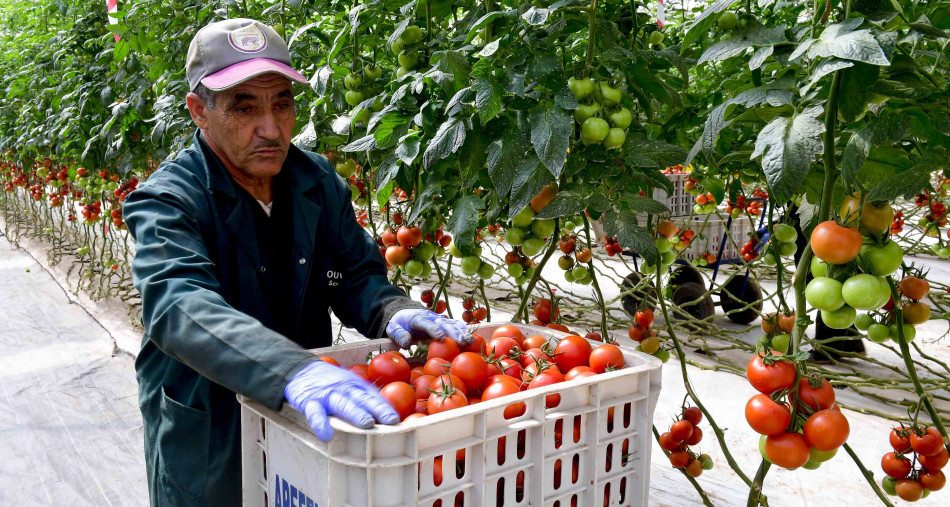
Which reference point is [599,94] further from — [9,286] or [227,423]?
[9,286]

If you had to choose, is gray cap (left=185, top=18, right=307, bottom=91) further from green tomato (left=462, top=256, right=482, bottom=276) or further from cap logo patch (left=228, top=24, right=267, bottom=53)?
green tomato (left=462, top=256, right=482, bottom=276)

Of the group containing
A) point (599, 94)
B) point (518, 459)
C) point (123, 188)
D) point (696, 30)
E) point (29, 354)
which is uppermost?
point (696, 30)

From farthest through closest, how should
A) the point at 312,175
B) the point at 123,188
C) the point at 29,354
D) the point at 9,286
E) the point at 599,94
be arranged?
the point at 9,286
the point at 123,188
the point at 29,354
the point at 312,175
the point at 599,94

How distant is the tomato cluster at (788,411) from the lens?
0.93 metres

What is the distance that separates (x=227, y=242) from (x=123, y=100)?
2.89 meters

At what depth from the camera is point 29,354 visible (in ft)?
13.4

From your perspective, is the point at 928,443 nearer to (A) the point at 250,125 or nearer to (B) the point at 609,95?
(B) the point at 609,95

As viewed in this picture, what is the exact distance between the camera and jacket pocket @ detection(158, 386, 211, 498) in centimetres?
135

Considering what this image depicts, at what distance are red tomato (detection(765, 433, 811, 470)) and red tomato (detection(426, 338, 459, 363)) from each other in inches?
22.6

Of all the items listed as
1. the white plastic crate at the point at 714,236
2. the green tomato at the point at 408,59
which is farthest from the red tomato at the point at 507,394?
the white plastic crate at the point at 714,236

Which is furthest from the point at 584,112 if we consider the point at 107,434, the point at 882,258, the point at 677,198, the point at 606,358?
the point at 677,198

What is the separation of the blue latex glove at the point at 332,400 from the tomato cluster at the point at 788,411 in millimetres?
497

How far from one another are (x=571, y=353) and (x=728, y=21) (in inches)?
25.0

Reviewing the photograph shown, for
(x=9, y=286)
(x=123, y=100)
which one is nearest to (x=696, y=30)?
(x=123, y=100)
